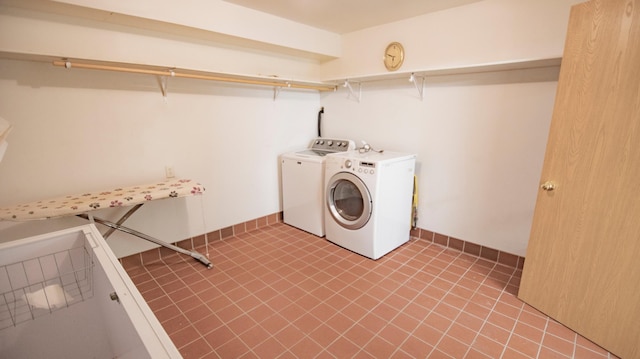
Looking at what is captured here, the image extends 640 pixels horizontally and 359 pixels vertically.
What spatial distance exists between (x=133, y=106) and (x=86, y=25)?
0.57 m

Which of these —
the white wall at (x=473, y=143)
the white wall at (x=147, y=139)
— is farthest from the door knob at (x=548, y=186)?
the white wall at (x=147, y=139)

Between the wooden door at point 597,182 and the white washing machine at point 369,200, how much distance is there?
3.38 feet

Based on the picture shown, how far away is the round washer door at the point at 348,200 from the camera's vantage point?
7.94 ft

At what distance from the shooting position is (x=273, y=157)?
10.5ft

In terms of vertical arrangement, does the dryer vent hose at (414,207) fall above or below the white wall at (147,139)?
below

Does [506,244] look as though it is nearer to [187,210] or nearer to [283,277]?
[283,277]

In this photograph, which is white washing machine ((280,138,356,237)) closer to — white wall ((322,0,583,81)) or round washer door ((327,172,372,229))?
round washer door ((327,172,372,229))

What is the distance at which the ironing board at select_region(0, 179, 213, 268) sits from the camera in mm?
1624

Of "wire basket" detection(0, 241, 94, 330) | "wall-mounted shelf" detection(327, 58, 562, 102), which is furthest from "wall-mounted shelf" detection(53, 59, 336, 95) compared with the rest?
"wire basket" detection(0, 241, 94, 330)

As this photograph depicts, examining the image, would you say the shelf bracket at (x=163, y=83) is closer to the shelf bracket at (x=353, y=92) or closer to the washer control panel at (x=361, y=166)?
the washer control panel at (x=361, y=166)

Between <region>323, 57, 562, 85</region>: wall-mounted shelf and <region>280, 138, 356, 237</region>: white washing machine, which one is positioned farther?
<region>280, 138, 356, 237</region>: white washing machine

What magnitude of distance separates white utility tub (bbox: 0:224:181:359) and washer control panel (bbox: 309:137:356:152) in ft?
7.32

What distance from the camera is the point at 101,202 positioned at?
1807 mm

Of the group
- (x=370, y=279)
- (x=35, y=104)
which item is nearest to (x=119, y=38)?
(x=35, y=104)
